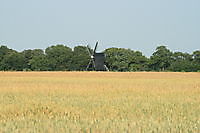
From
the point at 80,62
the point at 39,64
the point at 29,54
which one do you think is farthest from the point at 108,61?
the point at 29,54

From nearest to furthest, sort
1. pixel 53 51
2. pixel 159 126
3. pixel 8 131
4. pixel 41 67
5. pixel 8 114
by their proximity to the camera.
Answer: pixel 8 131
pixel 159 126
pixel 8 114
pixel 41 67
pixel 53 51

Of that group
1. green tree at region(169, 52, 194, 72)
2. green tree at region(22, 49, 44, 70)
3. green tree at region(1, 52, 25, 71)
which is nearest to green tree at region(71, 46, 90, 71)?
green tree at region(22, 49, 44, 70)

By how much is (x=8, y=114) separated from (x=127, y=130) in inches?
183

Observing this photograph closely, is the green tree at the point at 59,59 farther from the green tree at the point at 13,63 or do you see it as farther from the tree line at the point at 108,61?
the green tree at the point at 13,63

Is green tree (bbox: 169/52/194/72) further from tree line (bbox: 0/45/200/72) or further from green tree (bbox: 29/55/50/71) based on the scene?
green tree (bbox: 29/55/50/71)

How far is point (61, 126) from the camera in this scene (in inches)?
277

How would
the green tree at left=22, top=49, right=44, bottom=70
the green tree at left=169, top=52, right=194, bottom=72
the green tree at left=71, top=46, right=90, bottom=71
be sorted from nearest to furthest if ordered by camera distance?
1. the green tree at left=169, top=52, right=194, bottom=72
2. the green tree at left=71, top=46, right=90, bottom=71
3. the green tree at left=22, top=49, right=44, bottom=70

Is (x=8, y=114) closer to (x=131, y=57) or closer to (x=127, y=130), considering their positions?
(x=127, y=130)

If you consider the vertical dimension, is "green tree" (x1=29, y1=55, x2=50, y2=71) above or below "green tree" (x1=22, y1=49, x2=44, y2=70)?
below

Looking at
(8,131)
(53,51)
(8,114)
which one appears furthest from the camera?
(53,51)

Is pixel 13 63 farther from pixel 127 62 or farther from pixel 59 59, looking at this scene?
pixel 127 62

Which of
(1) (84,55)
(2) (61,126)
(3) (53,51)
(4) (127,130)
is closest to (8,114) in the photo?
(2) (61,126)

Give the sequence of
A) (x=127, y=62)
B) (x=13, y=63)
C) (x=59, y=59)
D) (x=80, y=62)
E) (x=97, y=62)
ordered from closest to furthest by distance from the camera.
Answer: (x=80, y=62)
(x=97, y=62)
(x=13, y=63)
(x=59, y=59)
(x=127, y=62)

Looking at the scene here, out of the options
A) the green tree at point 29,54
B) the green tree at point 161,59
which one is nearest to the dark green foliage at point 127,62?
the green tree at point 161,59
